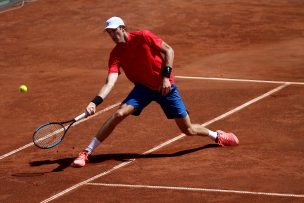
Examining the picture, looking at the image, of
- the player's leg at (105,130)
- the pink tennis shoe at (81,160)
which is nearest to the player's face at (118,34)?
the player's leg at (105,130)

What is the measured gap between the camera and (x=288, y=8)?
70.5ft

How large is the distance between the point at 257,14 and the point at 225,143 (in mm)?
9863

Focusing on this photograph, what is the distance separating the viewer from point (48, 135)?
11.4 m

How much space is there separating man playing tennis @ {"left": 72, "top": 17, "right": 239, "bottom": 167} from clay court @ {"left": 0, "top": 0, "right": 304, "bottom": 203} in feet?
2.00

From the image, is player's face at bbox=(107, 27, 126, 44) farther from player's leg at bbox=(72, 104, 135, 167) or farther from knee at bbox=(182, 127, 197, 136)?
knee at bbox=(182, 127, 197, 136)

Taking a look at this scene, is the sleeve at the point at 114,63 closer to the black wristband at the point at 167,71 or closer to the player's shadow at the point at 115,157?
the black wristband at the point at 167,71

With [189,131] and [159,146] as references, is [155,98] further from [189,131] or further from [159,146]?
[159,146]

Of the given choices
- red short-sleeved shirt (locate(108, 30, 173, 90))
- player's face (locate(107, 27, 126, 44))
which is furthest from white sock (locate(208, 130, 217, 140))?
player's face (locate(107, 27, 126, 44))

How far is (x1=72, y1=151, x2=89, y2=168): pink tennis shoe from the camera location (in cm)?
1123

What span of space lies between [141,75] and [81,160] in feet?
4.68

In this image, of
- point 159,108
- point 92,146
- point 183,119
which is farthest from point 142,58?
point 159,108

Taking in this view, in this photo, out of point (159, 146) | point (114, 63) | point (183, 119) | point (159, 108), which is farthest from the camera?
point (159, 108)

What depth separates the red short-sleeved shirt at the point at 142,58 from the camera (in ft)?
35.9

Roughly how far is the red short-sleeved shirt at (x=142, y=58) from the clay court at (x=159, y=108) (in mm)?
1174
